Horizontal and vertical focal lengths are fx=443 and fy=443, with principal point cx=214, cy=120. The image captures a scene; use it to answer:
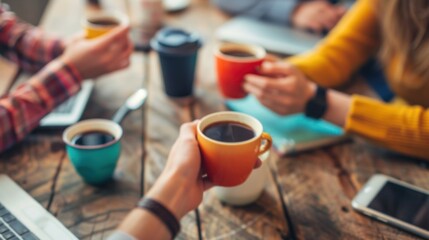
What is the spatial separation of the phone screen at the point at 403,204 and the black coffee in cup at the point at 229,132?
0.91 feet

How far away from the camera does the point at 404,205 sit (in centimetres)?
78

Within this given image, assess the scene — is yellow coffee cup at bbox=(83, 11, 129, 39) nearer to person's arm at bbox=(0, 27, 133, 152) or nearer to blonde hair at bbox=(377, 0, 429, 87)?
person's arm at bbox=(0, 27, 133, 152)

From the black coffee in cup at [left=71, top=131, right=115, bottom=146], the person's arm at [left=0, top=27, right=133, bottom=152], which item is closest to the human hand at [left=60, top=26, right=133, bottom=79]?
the person's arm at [left=0, top=27, right=133, bottom=152]

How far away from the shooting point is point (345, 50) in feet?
4.02

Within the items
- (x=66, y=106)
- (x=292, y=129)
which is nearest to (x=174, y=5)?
(x=66, y=106)

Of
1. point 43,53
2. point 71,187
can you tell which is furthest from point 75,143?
point 43,53

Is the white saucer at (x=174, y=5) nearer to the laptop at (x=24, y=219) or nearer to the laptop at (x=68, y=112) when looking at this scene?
the laptop at (x=68, y=112)

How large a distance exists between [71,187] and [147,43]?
647 mm

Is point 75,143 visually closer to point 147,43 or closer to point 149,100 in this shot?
point 149,100

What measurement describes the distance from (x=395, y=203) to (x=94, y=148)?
539mm

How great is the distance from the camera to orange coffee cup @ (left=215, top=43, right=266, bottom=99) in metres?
0.96

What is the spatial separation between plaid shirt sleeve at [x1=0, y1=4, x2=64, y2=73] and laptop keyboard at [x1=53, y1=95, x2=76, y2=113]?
18cm

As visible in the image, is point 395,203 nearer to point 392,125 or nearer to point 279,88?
point 392,125

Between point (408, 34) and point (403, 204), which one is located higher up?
point (408, 34)
